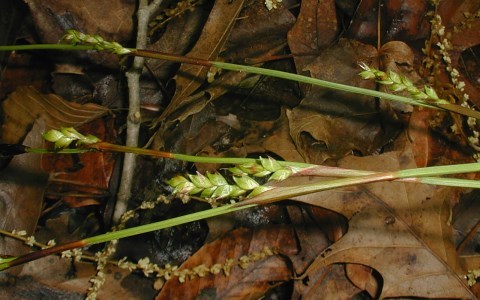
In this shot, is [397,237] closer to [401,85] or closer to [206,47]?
[401,85]

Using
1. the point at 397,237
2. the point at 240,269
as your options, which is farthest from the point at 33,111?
the point at 397,237

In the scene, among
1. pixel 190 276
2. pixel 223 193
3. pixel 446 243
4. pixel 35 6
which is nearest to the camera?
pixel 223 193

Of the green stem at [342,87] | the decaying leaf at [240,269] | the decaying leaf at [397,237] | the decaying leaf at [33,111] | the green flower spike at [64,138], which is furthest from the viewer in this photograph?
the decaying leaf at [33,111]

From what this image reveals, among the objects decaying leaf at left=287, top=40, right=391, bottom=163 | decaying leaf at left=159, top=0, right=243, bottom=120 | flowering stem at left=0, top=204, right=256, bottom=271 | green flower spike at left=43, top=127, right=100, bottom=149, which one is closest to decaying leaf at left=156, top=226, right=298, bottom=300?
decaying leaf at left=287, top=40, right=391, bottom=163

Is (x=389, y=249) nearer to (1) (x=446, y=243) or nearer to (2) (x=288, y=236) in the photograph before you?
(1) (x=446, y=243)

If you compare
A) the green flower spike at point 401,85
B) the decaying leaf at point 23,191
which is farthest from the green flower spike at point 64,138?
the decaying leaf at point 23,191

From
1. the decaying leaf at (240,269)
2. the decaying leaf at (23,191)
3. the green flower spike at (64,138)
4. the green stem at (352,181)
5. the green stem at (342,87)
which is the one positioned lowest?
the decaying leaf at (240,269)

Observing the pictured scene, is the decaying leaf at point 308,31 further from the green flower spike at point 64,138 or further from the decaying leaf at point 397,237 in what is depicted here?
the green flower spike at point 64,138

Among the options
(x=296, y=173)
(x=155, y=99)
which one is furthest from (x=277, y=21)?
(x=296, y=173)

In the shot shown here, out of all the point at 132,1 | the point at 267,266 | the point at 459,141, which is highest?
the point at 132,1
